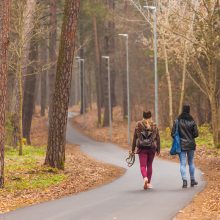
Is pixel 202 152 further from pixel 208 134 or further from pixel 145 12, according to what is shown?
pixel 145 12

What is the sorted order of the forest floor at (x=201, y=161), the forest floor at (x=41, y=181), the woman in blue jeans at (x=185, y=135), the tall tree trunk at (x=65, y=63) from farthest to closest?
1. the tall tree trunk at (x=65, y=63)
2. the woman in blue jeans at (x=185, y=135)
3. the forest floor at (x=41, y=181)
4. the forest floor at (x=201, y=161)

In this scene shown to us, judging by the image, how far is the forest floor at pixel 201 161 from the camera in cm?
994

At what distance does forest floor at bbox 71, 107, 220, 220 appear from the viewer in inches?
391

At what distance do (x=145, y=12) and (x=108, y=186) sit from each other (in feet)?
73.6

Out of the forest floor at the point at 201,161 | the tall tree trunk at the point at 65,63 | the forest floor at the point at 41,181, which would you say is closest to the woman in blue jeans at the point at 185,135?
the forest floor at the point at 201,161

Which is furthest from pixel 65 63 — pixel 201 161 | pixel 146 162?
pixel 201 161

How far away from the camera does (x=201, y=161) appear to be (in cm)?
2123

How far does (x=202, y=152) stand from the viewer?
24.3m

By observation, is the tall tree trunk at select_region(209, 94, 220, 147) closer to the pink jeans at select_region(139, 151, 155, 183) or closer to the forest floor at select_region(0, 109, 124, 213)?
the forest floor at select_region(0, 109, 124, 213)

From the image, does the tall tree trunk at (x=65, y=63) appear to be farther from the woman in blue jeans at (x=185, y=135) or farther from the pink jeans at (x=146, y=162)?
the woman in blue jeans at (x=185, y=135)

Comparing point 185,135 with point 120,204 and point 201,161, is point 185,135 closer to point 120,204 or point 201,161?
point 120,204

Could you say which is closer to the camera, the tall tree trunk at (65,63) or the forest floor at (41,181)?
the forest floor at (41,181)

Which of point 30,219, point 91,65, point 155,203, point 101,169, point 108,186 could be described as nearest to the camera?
point 30,219

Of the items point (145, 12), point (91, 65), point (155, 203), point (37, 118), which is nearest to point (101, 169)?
point (155, 203)
